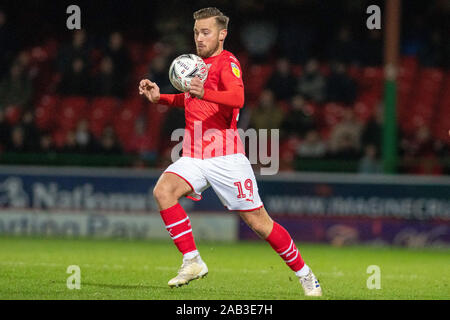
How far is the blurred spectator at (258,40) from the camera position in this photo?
19141 millimetres

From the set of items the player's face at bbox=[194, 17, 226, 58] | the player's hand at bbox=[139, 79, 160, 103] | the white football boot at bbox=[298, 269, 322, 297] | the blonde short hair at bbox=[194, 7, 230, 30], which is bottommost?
the white football boot at bbox=[298, 269, 322, 297]

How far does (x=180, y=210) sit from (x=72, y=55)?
10.3 metres

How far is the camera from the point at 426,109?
18141 millimetres

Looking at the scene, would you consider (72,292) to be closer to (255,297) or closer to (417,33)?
(255,297)

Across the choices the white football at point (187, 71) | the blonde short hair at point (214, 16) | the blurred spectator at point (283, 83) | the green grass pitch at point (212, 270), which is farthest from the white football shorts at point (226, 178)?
the blurred spectator at point (283, 83)

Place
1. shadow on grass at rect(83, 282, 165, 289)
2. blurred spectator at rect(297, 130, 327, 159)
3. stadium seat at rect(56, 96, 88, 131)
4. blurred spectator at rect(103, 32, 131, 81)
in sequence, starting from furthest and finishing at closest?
stadium seat at rect(56, 96, 88, 131) → blurred spectator at rect(103, 32, 131, 81) → blurred spectator at rect(297, 130, 327, 159) → shadow on grass at rect(83, 282, 165, 289)

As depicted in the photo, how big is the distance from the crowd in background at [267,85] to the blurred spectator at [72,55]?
2cm

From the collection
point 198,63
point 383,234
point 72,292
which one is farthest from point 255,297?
point 383,234

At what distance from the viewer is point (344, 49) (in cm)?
1773

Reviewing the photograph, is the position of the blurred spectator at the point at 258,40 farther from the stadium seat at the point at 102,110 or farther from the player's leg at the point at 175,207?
the player's leg at the point at 175,207

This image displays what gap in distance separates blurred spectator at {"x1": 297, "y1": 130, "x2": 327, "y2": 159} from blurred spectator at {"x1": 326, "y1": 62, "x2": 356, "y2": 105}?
1616 millimetres

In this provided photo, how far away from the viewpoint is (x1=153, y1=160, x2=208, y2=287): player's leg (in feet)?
23.8

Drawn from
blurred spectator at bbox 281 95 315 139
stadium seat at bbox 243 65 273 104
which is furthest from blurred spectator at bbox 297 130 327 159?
stadium seat at bbox 243 65 273 104

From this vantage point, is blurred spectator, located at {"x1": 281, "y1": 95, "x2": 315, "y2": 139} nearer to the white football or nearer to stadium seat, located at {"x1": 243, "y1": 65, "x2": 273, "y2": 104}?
stadium seat, located at {"x1": 243, "y1": 65, "x2": 273, "y2": 104}
